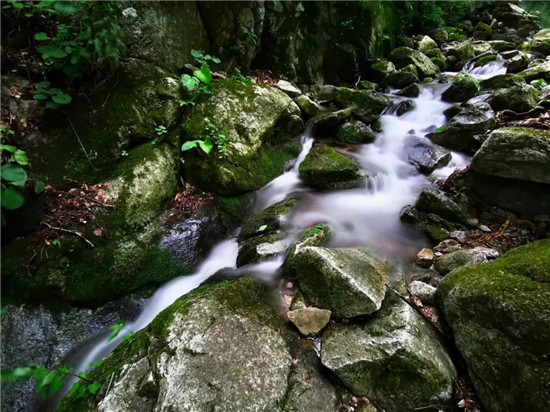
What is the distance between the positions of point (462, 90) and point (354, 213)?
6432mm

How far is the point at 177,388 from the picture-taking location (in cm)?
241

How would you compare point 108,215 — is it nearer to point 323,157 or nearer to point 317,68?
point 323,157

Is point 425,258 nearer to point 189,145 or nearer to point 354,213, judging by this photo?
point 354,213

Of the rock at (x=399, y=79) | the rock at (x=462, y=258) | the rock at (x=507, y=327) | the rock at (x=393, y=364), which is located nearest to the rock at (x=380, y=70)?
the rock at (x=399, y=79)

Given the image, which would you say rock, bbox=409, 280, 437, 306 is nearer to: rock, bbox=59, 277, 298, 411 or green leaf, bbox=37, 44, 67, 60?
rock, bbox=59, 277, 298, 411

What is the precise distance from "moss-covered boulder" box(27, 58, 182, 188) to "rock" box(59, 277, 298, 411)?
91.5 inches

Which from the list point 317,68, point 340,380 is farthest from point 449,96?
point 340,380

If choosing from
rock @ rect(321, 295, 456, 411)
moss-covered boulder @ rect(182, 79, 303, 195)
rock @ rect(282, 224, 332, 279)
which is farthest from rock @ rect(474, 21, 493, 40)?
rock @ rect(321, 295, 456, 411)

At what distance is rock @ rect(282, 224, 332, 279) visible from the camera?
361cm

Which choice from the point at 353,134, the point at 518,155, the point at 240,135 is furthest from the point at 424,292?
the point at 353,134

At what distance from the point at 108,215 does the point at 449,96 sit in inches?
373

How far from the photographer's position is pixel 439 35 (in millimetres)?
15055

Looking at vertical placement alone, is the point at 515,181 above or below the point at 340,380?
above

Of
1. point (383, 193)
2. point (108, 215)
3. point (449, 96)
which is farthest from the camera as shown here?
point (449, 96)
